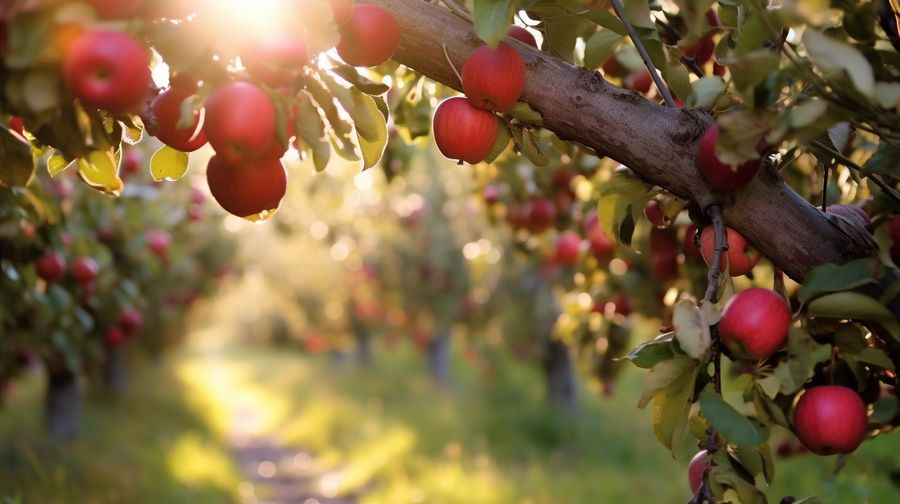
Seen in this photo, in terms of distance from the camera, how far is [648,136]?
142 cm

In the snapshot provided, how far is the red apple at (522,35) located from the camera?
166cm

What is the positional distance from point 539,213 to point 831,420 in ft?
6.89

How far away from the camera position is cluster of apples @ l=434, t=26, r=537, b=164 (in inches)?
54.4

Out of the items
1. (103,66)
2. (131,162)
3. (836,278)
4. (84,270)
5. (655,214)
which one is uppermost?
(103,66)

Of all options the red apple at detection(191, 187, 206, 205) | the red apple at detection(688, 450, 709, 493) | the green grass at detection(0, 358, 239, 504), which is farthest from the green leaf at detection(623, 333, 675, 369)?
the red apple at detection(191, 187, 206, 205)

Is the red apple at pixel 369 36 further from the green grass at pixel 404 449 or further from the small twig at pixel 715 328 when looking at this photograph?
the green grass at pixel 404 449

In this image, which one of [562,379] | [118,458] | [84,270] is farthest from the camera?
[562,379]

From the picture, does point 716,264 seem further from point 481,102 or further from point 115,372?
point 115,372

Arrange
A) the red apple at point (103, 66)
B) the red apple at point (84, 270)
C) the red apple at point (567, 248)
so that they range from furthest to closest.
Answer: the red apple at point (567, 248)
the red apple at point (84, 270)
the red apple at point (103, 66)

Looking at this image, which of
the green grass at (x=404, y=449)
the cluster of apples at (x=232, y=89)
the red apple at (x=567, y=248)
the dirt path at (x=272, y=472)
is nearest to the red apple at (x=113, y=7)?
the cluster of apples at (x=232, y=89)

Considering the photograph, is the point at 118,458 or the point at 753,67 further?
the point at 118,458

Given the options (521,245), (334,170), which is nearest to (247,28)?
(521,245)

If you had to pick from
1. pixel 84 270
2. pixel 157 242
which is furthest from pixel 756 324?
pixel 157 242

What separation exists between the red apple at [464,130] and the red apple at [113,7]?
0.64 meters
